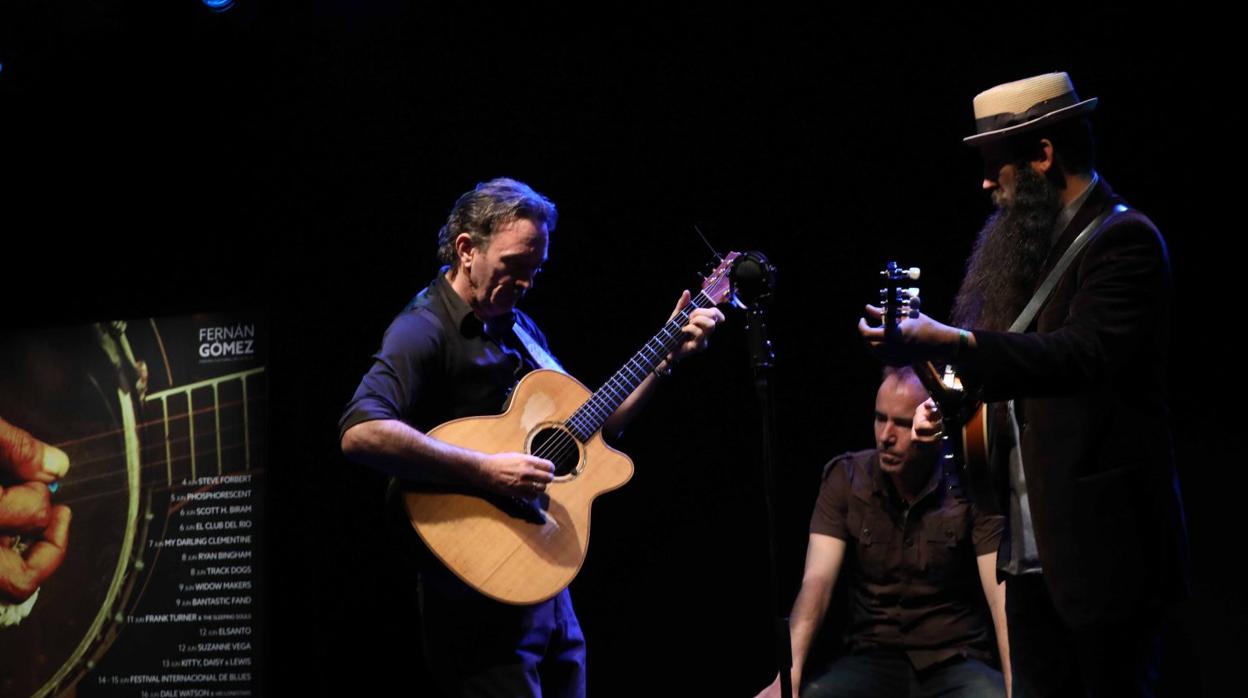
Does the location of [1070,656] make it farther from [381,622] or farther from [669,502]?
[381,622]

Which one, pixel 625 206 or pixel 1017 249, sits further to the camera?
pixel 625 206

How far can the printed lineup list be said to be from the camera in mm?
5438

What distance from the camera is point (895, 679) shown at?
3.90 m

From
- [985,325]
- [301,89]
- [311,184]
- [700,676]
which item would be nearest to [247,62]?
[301,89]

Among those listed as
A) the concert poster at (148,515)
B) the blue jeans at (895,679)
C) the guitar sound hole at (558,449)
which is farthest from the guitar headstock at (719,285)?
the concert poster at (148,515)

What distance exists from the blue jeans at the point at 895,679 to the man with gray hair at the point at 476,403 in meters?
0.97

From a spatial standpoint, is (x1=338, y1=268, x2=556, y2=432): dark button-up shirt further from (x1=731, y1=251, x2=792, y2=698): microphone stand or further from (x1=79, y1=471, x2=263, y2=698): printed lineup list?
(x1=79, y1=471, x2=263, y2=698): printed lineup list

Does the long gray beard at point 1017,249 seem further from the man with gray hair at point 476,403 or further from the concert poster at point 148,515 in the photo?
the concert poster at point 148,515

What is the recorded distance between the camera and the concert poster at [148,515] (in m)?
5.50

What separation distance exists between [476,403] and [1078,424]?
5.76 ft

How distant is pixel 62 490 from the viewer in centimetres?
588

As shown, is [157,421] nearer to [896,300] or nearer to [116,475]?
[116,475]

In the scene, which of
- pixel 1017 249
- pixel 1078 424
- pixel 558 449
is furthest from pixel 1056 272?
pixel 558 449

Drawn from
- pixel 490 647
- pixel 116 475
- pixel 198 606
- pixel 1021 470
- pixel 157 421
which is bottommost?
pixel 198 606
